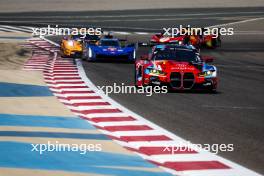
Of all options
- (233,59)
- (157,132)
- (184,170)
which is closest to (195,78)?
(157,132)

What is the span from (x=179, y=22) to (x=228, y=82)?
35.9m

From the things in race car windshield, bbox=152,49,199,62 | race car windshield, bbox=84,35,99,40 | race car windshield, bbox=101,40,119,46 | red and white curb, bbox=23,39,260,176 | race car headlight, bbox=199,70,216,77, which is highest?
race car windshield, bbox=84,35,99,40

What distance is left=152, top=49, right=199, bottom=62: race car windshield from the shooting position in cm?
1880

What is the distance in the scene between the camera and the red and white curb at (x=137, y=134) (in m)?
9.09

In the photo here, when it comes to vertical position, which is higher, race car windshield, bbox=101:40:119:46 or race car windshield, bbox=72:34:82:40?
race car windshield, bbox=72:34:82:40

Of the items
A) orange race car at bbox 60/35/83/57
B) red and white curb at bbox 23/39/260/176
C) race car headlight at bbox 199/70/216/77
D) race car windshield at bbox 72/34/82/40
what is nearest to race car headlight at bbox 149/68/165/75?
race car headlight at bbox 199/70/216/77

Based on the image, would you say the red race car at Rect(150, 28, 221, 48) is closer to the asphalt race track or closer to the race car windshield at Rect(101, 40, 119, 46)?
the asphalt race track

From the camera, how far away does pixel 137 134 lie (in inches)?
452

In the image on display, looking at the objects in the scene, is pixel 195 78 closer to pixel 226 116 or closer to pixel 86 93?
pixel 86 93

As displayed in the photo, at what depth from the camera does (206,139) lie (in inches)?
439

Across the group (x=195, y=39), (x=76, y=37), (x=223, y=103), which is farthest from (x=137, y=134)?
(x=195, y=39)

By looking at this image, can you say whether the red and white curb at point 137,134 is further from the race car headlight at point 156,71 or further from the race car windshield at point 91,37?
the race car windshield at point 91,37

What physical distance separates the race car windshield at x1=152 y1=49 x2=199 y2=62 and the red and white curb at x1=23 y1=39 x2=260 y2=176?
1.83 metres

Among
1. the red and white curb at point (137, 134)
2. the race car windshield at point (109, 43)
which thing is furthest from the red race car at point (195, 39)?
the red and white curb at point (137, 134)
